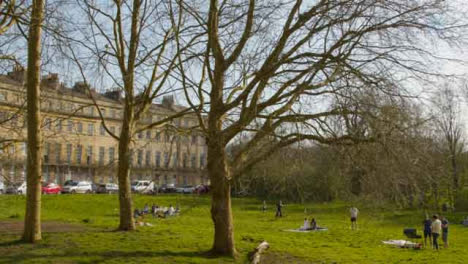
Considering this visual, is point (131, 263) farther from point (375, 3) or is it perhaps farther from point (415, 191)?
point (375, 3)

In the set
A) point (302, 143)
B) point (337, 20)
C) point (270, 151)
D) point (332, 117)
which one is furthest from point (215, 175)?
point (337, 20)

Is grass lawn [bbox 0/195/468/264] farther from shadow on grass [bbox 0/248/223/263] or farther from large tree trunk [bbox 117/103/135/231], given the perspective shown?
large tree trunk [bbox 117/103/135/231]

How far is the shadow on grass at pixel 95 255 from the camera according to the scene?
48.5 feet

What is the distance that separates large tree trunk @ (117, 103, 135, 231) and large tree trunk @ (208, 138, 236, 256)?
540 cm

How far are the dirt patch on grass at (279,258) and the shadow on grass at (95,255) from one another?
1.86m

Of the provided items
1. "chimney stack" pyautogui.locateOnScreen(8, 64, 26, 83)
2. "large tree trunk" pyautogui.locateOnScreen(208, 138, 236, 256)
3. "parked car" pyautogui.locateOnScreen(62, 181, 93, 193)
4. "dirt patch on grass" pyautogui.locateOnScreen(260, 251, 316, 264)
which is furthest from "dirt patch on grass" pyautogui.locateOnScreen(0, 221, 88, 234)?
"parked car" pyautogui.locateOnScreen(62, 181, 93, 193)

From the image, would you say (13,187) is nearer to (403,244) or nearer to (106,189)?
(403,244)

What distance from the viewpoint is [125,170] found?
68.5 ft

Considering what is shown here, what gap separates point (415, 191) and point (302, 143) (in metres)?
3.65

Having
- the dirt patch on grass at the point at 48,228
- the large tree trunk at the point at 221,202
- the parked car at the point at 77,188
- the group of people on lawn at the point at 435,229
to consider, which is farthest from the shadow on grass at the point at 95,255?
the parked car at the point at 77,188

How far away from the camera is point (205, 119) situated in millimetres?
18641

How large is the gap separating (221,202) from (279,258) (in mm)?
2915

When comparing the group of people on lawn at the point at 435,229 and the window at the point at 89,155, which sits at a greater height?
the window at the point at 89,155

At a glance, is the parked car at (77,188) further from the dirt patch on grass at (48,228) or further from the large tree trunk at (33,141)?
the large tree trunk at (33,141)
